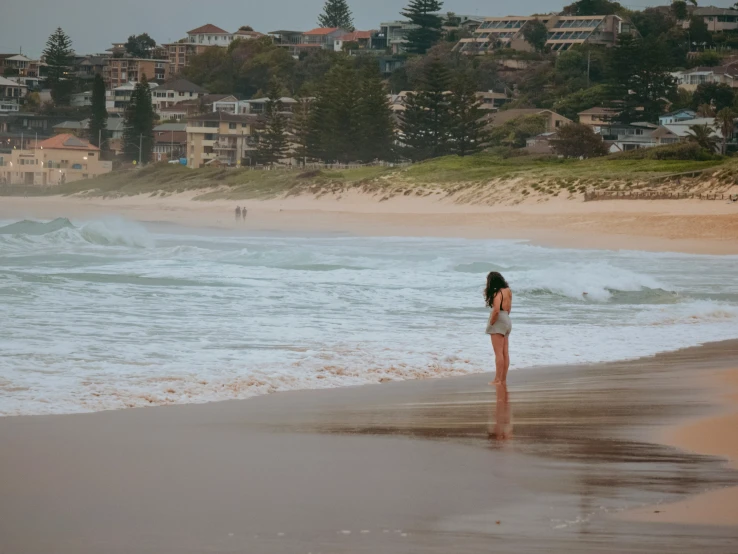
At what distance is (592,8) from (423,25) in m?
19.4

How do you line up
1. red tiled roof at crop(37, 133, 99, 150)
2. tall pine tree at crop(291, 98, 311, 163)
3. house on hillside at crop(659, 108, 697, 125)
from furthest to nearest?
red tiled roof at crop(37, 133, 99, 150), house on hillside at crop(659, 108, 697, 125), tall pine tree at crop(291, 98, 311, 163)

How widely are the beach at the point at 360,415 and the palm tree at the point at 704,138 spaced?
3770 centimetres

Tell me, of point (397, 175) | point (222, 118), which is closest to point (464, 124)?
point (397, 175)

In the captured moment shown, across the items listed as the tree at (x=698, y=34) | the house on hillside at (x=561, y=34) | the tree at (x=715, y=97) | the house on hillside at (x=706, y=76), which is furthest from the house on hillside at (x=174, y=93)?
the tree at (x=715, y=97)

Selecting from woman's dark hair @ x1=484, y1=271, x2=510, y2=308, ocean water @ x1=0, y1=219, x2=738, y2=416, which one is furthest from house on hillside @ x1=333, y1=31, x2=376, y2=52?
woman's dark hair @ x1=484, y1=271, x2=510, y2=308

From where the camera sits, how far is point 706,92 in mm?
75062

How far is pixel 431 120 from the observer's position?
207 feet

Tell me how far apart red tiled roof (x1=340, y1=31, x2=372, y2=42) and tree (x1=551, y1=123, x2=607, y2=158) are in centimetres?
8991

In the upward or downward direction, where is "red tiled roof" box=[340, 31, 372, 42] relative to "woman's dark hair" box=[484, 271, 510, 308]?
upward

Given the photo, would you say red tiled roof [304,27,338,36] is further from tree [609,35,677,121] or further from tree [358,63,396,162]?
tree [358,63,396,162]

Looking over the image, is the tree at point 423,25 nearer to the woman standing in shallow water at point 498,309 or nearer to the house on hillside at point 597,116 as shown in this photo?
the house on hillside at point 597,116

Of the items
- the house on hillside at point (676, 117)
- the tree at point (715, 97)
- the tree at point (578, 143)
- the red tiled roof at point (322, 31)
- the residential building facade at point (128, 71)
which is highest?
the red tiled roof at point (322, 31)

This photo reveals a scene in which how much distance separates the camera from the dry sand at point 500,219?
102ft

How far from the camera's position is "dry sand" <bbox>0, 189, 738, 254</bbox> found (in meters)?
31.0
